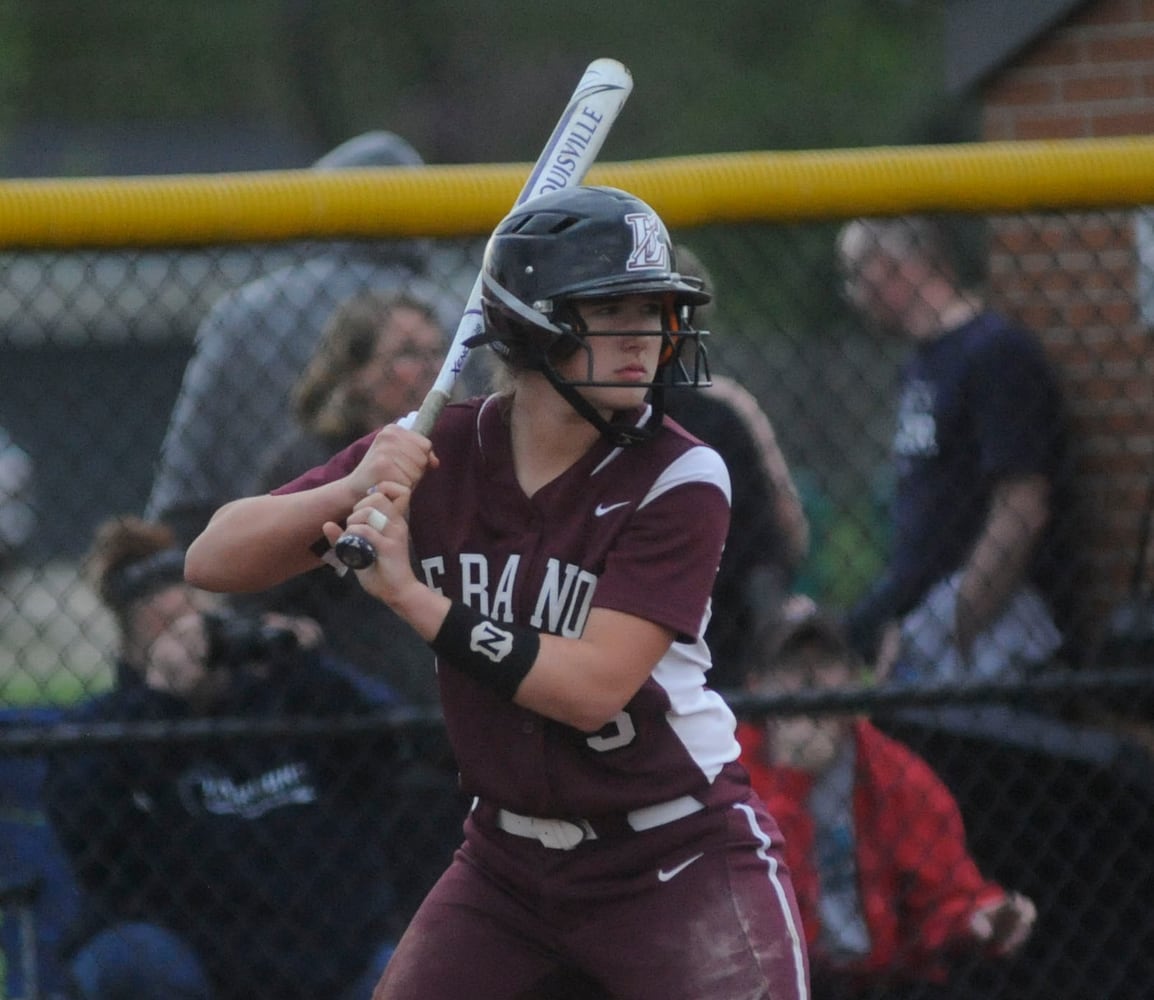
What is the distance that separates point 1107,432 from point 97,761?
7.01 feet

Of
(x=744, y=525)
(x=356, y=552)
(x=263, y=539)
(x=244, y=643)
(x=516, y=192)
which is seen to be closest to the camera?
(x=356, y=552)

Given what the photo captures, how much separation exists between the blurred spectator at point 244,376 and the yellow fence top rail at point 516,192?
6.8 inches

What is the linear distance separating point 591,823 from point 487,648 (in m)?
0.34

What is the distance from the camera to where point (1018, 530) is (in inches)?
145

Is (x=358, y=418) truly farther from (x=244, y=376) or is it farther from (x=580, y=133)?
(x=580, y=133)

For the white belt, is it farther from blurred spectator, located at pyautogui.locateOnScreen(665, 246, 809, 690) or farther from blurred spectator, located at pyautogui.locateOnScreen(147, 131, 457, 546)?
blurred spectator, located at pyautogui.locateOnScreen(147, 131, 457, 546)

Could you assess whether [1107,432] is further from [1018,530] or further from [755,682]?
[755,682]

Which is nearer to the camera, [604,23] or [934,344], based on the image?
[934,344]

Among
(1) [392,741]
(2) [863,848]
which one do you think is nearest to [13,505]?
(1) [392,741]

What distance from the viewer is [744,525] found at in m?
3.71

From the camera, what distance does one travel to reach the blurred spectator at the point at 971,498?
3713 millimetres

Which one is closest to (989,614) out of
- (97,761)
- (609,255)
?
(609,255)

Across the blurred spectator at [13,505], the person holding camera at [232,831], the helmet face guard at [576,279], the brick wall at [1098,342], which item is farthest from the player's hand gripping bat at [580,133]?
the blurred spectator at [13,505]

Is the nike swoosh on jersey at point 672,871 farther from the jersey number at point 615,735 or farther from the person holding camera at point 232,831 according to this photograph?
the person holding camera at point 232,831
